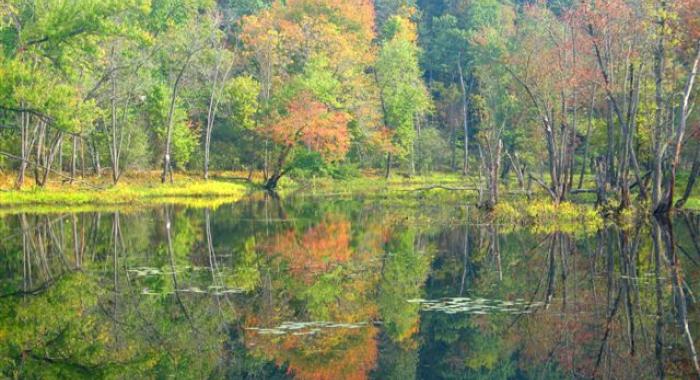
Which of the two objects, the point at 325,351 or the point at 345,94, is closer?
the point at 325,351

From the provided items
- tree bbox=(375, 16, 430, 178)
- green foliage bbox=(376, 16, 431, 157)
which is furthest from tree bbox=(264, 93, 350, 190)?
green foliage bbox=(376, 16, 431, 157)

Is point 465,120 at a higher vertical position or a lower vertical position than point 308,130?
higher

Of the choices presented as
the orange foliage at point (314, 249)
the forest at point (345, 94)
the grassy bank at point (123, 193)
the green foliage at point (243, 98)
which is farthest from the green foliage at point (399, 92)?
the orange foliage at point (314, 249)

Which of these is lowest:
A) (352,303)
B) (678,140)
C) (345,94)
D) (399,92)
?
(352,303)

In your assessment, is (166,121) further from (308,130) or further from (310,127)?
(310,127)

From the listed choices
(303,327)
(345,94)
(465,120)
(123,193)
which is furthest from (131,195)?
(465,120)

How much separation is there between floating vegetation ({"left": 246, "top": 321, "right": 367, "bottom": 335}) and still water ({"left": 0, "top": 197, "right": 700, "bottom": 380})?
52mm

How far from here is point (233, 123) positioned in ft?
194

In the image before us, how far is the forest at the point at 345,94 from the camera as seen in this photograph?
30922 millimetres

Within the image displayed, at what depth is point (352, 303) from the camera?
15188mm

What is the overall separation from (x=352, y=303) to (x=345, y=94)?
148 feet

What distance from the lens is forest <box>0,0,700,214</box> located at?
30922mm

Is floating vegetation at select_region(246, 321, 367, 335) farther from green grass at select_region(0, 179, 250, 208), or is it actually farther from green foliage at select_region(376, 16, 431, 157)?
green foliage at select_region(376, 16, 431, 157)

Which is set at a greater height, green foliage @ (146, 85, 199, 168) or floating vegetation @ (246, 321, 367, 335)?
green foliage @ (146, 85, 199, 168)
